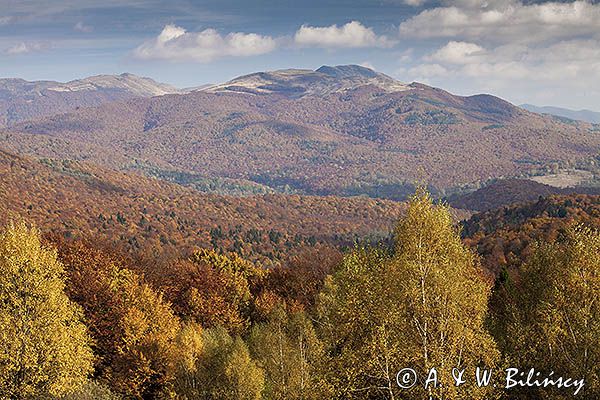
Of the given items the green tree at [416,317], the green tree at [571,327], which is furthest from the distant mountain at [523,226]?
the green tree at [416,317]

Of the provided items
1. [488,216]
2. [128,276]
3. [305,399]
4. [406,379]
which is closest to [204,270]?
[128,276]

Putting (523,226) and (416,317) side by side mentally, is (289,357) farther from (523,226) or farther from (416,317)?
(523,226)

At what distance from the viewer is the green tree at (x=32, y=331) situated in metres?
31.0

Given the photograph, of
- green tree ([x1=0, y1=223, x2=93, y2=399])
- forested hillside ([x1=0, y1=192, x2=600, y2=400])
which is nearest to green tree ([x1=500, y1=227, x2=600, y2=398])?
forested hillside ([x1=0, y1=192, x2=600, y2=400])

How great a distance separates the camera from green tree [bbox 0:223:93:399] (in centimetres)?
3105

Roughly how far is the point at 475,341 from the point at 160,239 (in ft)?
517

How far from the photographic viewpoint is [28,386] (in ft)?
101

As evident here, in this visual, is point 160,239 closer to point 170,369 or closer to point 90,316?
point 90,316
